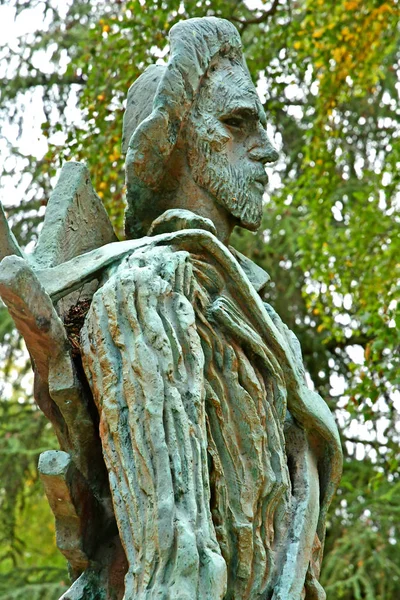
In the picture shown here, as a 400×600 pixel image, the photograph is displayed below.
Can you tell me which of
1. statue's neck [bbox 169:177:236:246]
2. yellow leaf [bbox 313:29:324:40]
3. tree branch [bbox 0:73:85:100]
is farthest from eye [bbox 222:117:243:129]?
tree branch [bbox 0:73:85:100]

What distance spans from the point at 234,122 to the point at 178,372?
1.15 metres

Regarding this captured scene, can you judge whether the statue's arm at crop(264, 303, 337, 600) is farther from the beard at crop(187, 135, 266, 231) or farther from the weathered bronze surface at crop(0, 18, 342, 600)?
the beard at crop(187, 135, 266, 231)

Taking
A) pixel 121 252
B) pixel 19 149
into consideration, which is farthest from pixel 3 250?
pixel 19 149

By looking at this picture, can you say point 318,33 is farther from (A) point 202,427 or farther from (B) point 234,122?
(A) point 202,427

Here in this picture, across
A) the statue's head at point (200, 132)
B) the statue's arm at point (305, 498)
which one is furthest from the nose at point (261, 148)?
the statue's arm at point (305, 498)

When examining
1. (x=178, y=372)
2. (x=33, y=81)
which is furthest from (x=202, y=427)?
(x=33, y=81)

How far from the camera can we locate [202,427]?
3773 mm

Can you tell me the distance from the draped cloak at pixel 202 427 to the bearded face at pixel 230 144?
0.40 metres

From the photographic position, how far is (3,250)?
3.98 metres

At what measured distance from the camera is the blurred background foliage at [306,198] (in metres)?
8.19

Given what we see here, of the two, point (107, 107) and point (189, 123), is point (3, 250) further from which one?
point (107, 107)

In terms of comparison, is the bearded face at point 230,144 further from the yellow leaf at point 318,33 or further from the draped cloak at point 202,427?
the yellow leaf at point 318,33

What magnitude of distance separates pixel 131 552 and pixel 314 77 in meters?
6.03

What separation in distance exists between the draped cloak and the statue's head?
37 cm
